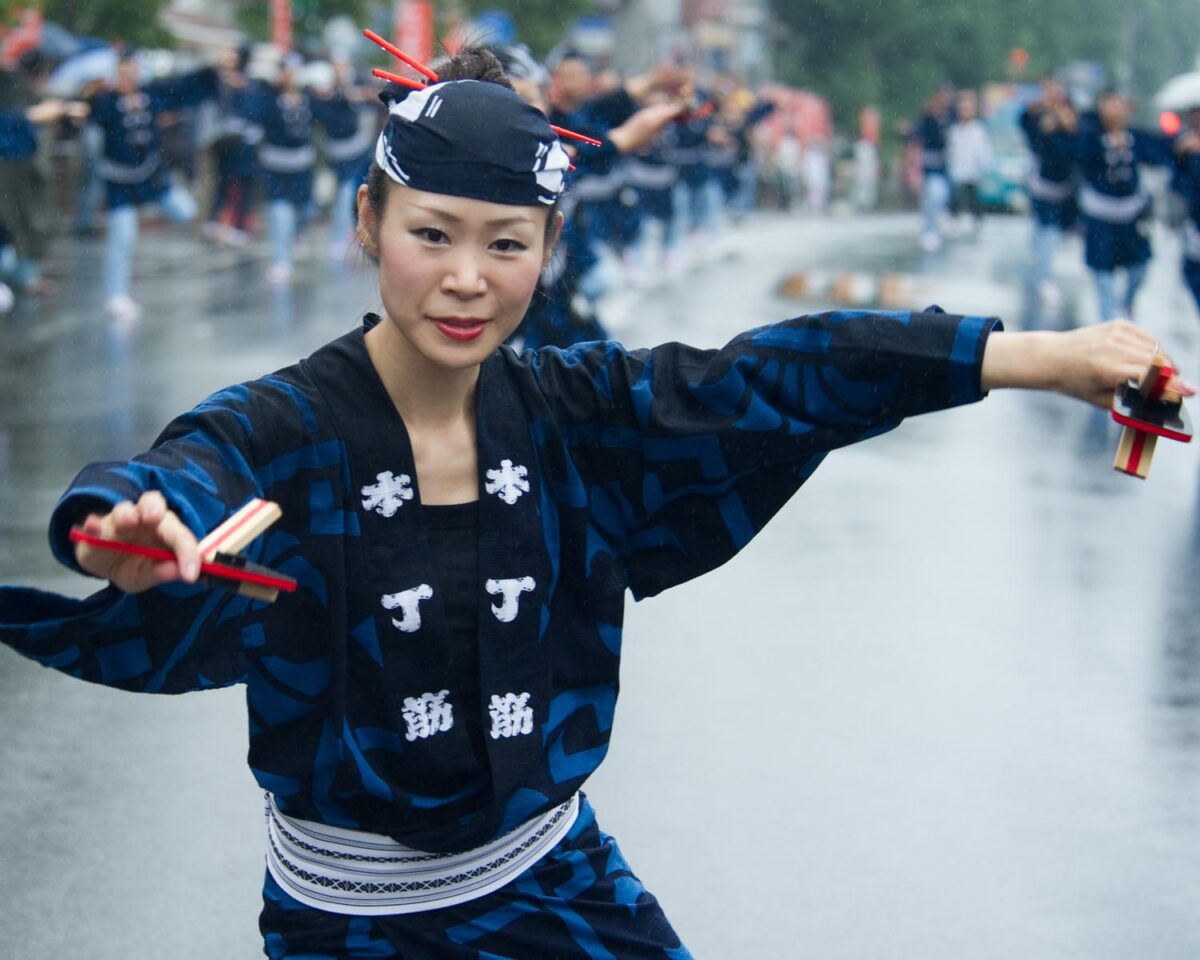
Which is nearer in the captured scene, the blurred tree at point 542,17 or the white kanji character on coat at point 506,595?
the white kanji character on coat at point 506,595

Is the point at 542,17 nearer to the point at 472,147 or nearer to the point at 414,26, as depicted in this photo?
the point at 414,26

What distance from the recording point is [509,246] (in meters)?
2.53

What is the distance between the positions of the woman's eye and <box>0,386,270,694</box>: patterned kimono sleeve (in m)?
0.37

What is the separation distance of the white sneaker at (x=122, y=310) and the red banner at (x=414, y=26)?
1469cm

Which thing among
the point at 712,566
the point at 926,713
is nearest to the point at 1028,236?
the point at 926,713

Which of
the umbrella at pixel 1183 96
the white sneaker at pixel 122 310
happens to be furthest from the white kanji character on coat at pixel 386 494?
the white sneaker at pixel 122 310

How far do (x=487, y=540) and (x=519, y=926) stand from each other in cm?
51

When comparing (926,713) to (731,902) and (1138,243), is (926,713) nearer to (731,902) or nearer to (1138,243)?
(731,902)

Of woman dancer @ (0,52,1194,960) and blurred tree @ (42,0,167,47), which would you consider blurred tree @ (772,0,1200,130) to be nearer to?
blurred tree @ (42,0,167,47)

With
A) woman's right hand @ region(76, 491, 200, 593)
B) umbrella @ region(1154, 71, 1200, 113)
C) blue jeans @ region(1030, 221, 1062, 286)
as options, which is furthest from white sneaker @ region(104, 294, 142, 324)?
woman's right hand @ region(76, 491, 200, 593)

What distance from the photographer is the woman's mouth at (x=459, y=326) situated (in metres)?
2.49

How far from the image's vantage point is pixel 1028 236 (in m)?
34.7

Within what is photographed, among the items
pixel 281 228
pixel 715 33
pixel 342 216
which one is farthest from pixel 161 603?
pixel 715 33

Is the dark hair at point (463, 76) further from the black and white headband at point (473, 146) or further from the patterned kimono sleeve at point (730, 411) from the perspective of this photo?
the patterned kimono sleeve at point (730, 411)
